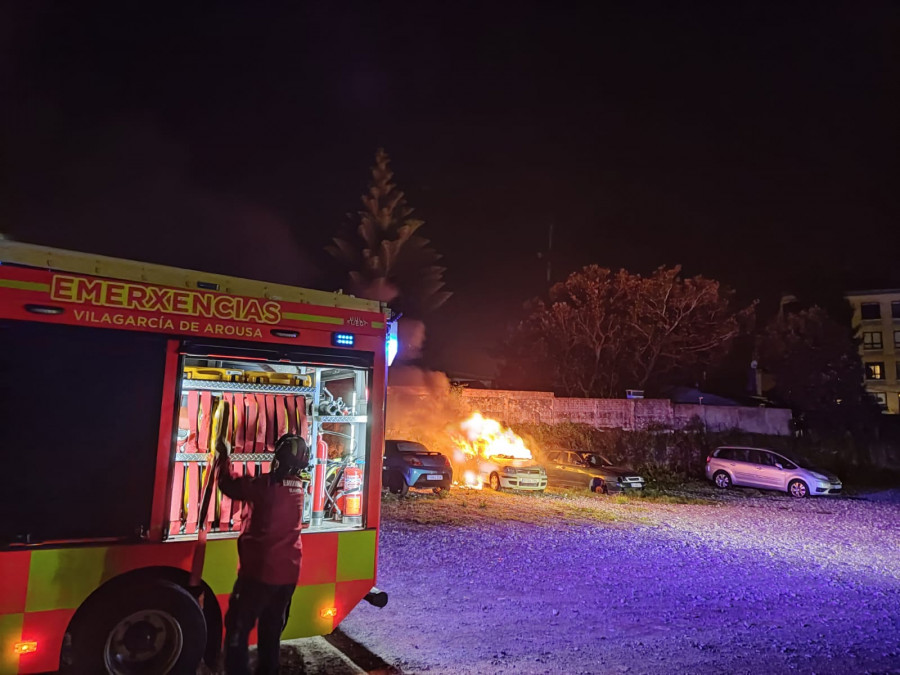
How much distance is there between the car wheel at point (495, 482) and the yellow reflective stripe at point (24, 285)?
51.5 feet

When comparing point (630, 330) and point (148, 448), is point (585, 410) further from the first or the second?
point (148, 448)

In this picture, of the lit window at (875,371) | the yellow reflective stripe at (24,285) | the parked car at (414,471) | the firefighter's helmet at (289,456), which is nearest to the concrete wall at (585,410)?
the parked car at (414,471)

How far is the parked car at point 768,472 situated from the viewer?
1898 centimetres

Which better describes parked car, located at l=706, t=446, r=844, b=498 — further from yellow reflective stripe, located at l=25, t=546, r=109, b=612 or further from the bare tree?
yellow reflective stripe, located at l=25, t=546, r=109, b=612

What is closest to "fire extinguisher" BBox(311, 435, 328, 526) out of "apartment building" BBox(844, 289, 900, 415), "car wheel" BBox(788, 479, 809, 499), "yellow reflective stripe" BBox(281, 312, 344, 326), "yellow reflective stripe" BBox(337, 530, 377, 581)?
"yellow reflective stripe" BBox(337, 530, 377, 581)

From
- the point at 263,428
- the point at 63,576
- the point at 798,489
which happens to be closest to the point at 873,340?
the point at 798,489

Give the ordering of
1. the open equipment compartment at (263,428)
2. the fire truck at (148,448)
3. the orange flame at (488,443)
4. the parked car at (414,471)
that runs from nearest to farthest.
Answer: the fire truck at (148,448)
the open equipment compartment at (263,428)
the parked car at (414,471)
the orange flame at (488,443)

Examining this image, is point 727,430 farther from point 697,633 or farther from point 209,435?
point 209,435

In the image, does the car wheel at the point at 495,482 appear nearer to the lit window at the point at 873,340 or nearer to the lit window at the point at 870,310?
the lit window at the point at 873,340

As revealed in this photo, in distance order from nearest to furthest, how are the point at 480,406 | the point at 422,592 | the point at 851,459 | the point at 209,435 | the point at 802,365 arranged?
the point at 209,435 < the point at 422,592 < the point at 851,459 < the point at 480,406 < the point at 802,365

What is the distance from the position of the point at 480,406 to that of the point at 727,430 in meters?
11.2

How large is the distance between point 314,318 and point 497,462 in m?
14.6

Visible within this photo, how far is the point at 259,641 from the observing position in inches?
165

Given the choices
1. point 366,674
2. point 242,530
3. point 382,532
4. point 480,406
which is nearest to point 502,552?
point 382,532
